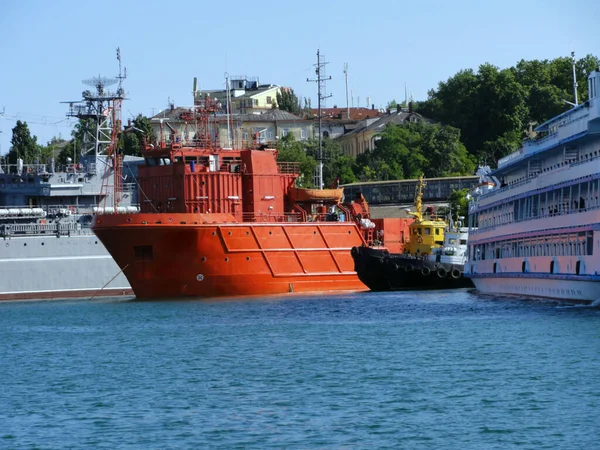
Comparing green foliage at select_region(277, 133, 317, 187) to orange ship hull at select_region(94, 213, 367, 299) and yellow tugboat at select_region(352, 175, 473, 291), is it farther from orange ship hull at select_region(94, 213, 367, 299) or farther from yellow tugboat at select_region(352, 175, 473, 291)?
orange ship hull at select_region(94, 213, 367, 299)

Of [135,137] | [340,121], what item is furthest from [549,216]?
[340,121]

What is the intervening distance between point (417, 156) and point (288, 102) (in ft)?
119

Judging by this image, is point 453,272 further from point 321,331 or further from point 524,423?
point 524,423

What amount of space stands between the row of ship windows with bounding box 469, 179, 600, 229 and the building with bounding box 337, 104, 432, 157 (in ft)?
233

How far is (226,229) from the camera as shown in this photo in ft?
203

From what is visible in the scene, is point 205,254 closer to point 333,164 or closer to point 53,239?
point 53,239

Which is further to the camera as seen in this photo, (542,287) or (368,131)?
(368,131)

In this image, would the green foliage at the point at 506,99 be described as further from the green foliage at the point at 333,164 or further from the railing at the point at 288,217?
the railing at the point at 288,217

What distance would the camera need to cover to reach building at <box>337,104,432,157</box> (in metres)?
132

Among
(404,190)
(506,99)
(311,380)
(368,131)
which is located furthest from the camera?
(368,131)

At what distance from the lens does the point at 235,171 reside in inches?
2616

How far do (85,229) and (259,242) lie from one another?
41.6ft

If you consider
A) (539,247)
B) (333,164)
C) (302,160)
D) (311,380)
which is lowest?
(311,380)

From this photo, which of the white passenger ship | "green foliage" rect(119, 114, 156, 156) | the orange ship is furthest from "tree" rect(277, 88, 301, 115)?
the white passenger ship
